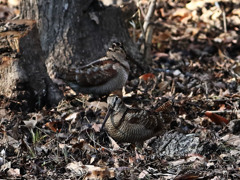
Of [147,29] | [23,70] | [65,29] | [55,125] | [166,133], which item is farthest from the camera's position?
[147,29]

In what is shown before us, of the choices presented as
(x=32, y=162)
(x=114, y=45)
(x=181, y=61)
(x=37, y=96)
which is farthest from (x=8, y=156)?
(x=181, y=61)

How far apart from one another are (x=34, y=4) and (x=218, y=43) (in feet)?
11.8

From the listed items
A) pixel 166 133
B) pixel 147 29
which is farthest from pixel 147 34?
pixel 166 133

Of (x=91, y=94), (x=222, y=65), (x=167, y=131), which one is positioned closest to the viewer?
(x=167, y=131)

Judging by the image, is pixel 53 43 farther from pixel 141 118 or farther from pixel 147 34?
pixel 141 118

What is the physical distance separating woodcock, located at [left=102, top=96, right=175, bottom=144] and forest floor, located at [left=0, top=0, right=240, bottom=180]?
0.42 feet

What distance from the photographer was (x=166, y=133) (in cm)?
502

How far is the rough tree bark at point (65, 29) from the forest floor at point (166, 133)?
48 cm

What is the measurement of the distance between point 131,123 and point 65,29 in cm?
231

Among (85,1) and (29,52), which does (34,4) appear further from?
(29,52)

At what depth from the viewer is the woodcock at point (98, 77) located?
6.32 meters

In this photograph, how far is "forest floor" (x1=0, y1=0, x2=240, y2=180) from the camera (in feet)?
13.5

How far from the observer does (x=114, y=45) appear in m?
6.59

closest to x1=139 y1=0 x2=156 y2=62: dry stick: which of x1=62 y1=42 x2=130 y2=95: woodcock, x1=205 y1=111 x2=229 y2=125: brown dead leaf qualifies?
x1=62 y1=42 x2=130 y2=95: woodcock
